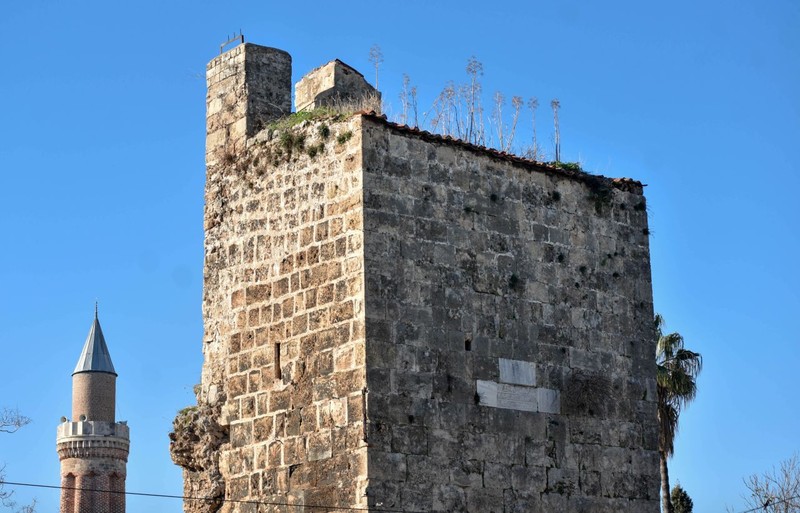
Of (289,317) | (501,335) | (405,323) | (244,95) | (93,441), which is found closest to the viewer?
(405,323)

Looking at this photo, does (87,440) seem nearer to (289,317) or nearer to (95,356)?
(95,356)

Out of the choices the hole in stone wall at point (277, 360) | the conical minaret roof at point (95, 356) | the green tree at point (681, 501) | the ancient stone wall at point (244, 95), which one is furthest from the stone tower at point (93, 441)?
the hole in stone wall at point (277, 360)

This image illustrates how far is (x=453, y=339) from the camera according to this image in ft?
43.1

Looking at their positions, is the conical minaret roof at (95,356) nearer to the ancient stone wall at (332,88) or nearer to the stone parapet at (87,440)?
the stone parapet at (87,440)

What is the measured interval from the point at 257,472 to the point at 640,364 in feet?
15.0

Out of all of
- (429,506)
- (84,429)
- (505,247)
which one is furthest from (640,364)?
(84,429)

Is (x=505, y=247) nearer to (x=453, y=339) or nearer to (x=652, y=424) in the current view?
(x=453, y=339)

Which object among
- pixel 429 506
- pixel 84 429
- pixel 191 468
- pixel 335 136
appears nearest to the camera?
pixel 429 506

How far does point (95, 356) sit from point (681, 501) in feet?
123

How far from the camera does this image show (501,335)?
1354 cm

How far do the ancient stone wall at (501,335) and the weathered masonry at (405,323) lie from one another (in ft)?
0.07

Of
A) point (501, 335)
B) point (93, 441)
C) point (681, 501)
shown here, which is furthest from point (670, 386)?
point (93, 441)

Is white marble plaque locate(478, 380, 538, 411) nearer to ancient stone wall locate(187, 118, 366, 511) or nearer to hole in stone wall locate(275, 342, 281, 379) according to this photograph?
ancient stone wall locate(187, 118, 366, 511)

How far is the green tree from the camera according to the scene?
93.1 feet
